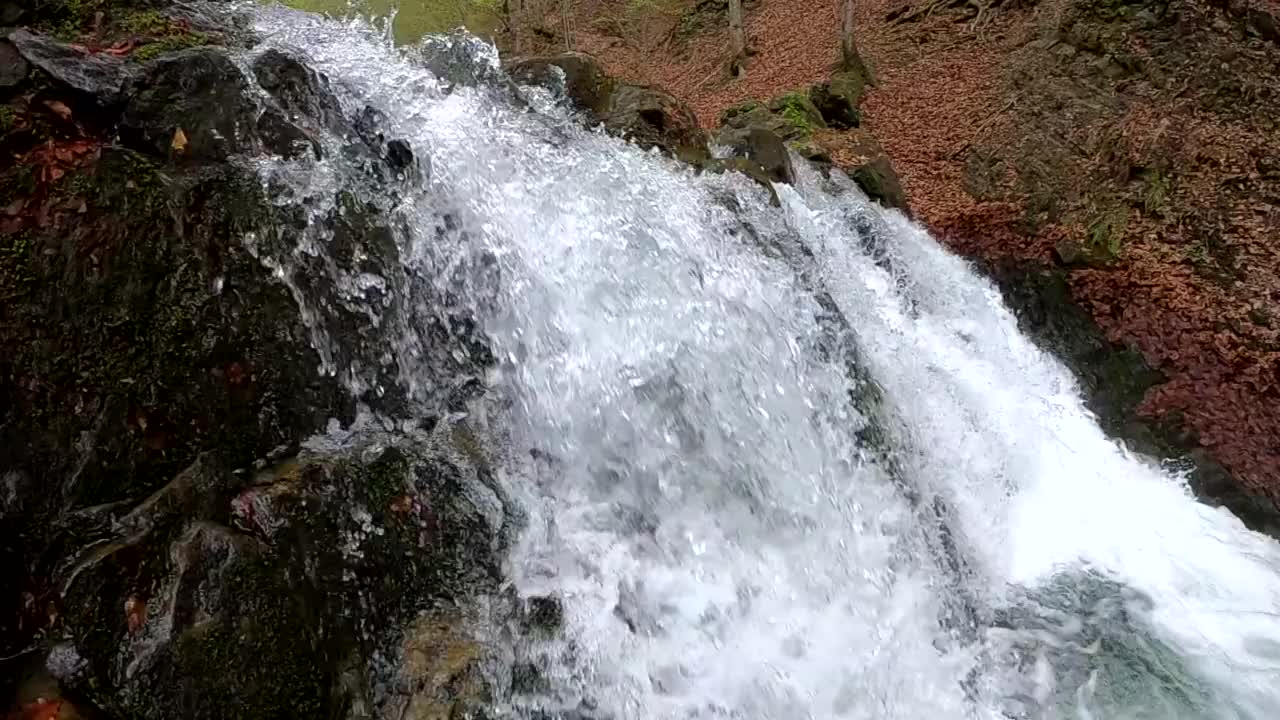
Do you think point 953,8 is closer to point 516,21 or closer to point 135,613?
point 516,21

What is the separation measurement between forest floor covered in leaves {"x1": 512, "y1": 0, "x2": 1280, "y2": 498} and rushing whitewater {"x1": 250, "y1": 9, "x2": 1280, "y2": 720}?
153cm

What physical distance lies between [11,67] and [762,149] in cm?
616

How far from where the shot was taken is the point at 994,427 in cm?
743

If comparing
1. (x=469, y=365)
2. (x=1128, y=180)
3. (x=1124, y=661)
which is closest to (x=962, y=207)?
(x=1128, y=180)

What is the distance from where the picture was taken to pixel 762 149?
8484 mm

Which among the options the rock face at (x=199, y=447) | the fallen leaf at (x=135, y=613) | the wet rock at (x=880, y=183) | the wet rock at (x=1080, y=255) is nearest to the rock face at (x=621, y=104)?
the wet rock at (x=880, y=183)

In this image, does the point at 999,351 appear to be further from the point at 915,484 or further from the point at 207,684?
the point at 207,684

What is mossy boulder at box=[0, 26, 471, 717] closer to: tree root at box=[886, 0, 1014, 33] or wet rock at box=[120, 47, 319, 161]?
wet rock at box=[120, 47, 319, 161]

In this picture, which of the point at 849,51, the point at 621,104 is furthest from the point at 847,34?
the point at 621,104

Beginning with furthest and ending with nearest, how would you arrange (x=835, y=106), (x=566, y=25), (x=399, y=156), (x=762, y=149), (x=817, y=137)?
1. (x=566, y=25)
2. (x=835, y=106)
3. (x=817, y=137)
4. (x=762, y=149)
5. (x=399, y=156)

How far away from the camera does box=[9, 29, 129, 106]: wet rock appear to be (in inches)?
173

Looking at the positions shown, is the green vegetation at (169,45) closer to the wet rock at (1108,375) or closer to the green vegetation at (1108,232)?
the wet rock at (1108,375)

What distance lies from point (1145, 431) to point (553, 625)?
6.34 meters

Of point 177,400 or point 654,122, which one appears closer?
point 177,400
